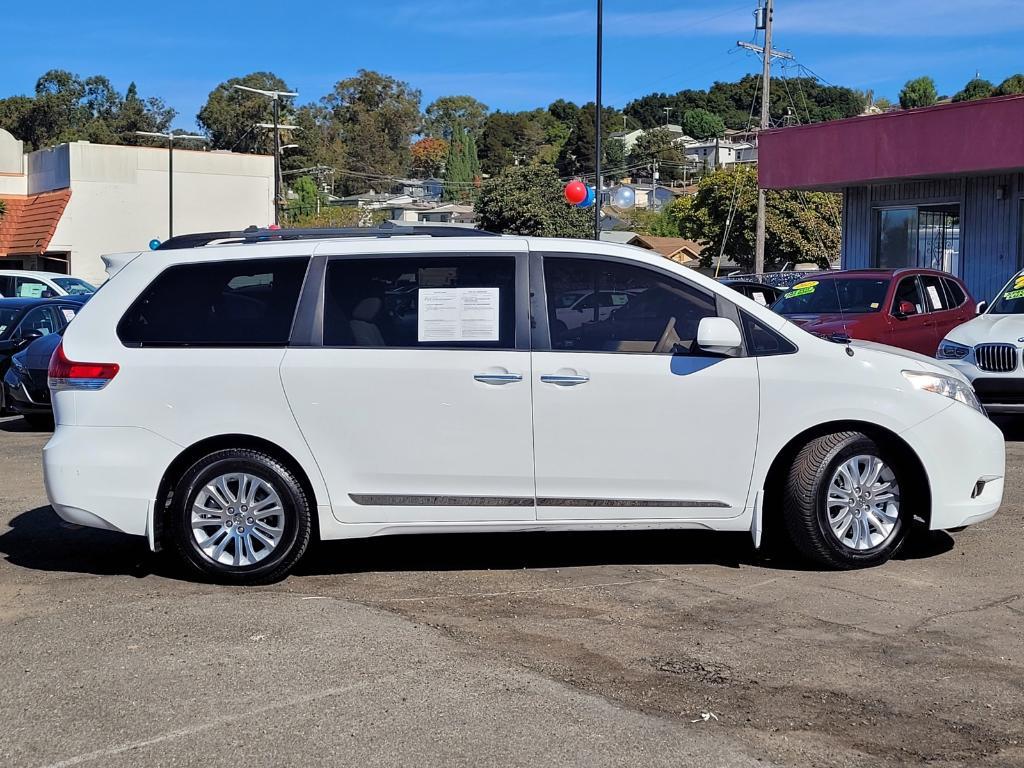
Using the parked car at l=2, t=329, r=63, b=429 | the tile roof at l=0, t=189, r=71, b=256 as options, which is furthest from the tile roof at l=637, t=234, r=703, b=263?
the parked car at l=2, t=329, r=63, b=429

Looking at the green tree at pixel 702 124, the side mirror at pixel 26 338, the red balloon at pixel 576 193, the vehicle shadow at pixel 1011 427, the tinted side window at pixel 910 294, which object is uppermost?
the green tree at pixel 702 124

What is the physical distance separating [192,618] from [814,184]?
1977cm

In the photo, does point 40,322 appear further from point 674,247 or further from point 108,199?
point 674,247

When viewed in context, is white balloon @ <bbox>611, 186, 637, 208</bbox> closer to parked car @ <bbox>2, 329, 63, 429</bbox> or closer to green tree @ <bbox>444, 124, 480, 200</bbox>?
green tree @ <bbox>444, 124, 480, 200</bbox>

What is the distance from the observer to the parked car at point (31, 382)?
13.4m

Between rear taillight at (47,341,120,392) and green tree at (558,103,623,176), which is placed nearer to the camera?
rear taillight at (47,341,120,392)

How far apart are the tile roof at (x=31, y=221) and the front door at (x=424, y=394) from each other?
49.5 m

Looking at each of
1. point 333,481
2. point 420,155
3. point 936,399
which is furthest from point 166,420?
point 420,155

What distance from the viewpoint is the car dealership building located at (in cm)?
1997

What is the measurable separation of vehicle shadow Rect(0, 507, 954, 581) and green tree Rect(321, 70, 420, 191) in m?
101

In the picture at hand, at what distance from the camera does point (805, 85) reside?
10331cm

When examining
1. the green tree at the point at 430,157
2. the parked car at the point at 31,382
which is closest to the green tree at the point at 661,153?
the green tree at the point at 430,157

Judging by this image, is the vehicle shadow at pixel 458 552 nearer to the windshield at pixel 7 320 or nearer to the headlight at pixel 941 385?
the headlight at pixel 941 385

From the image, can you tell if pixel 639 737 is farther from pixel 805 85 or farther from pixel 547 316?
pixel 805 85
